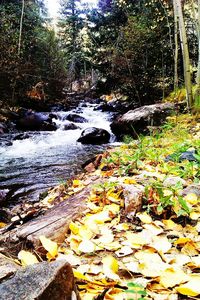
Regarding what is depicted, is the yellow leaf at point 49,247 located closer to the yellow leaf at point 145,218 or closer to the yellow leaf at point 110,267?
the yellow leaf at point 110,267

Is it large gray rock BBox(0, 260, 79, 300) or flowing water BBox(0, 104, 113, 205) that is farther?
flowing water BBox(0, 104, 113, 205)

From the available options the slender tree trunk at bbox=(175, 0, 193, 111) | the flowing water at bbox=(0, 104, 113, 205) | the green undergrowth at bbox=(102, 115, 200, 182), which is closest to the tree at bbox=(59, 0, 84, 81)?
the flowing water at bbox=(0, 104, 113, 205)

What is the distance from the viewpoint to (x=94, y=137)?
33.1 feet

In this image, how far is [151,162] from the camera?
3.88 metres

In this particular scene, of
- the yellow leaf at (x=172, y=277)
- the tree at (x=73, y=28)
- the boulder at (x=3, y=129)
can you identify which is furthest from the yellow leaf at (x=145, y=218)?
the tree at (x=73, y=28)

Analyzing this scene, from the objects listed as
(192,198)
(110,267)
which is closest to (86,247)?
(110,267)

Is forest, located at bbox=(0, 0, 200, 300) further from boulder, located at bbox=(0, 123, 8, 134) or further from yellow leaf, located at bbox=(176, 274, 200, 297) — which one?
boulder, located at bbox=(0, 123, 8, 134)

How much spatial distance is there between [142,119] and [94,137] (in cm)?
177

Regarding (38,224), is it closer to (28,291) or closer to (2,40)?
(28,291)

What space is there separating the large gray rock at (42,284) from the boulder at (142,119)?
736 centimetres

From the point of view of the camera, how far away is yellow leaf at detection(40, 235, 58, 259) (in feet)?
5.72

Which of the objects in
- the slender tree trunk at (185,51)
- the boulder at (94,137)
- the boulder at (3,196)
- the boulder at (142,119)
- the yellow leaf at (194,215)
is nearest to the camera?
the yellow leaf at (194,215)

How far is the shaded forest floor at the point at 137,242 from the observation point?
139 cm

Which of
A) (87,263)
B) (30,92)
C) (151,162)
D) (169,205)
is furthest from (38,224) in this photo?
→ (30,92)
